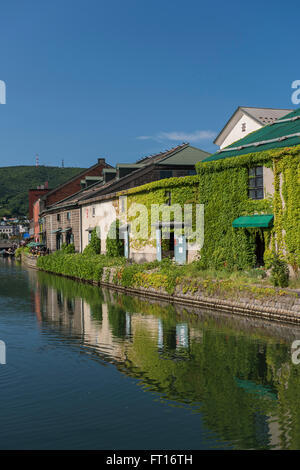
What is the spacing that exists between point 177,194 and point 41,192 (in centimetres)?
5855

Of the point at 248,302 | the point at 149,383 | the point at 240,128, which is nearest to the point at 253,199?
the point at 248,302

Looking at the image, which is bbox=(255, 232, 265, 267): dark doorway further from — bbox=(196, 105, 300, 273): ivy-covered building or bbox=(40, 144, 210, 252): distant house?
bbox=(40, 144, 210, 252): distant house

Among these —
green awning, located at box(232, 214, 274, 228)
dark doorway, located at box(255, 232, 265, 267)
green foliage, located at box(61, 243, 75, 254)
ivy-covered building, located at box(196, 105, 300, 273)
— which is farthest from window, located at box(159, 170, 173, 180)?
dark doorway, located at box(255, 232, 265, 267)

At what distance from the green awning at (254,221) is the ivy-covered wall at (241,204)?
30cm

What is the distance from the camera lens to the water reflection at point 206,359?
10258 millimetres

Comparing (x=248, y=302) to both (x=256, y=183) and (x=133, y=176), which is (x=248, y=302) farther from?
(x=133, y=176)

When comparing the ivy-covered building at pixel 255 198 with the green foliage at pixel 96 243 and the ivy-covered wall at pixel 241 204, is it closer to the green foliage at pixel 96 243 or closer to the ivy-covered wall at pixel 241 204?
the ivy-covered wall at pixel 241 204

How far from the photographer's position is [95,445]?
917 centimetres

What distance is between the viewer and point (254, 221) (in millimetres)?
26281

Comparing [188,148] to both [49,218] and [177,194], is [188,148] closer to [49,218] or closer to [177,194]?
[177,194]

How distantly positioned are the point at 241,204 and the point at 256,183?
1392 millimetres

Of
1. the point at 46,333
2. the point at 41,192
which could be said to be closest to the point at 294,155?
the point at 46,333
